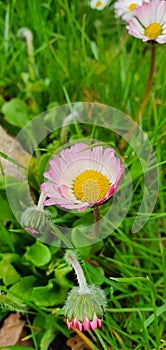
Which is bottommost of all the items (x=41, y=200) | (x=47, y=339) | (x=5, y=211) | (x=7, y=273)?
(x=47, y=339)

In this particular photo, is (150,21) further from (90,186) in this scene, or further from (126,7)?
(90,186)

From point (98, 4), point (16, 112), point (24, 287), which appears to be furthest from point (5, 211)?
point (98, 4)

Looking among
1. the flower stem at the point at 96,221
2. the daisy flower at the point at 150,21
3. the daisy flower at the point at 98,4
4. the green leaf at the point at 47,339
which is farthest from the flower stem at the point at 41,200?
the daisy flower at the point at 98,4

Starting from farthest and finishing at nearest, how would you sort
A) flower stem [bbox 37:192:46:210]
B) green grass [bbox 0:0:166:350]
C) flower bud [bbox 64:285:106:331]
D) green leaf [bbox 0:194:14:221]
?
green leaf [bbox 0:194:14:221]
green grass [bbox 0:0:166:350]
flower stem [bbox 37:192:46:210]
flower bud [bbox 64:285:106:331]

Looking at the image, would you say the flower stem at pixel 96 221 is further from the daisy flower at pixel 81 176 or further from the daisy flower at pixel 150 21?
the daisy flower at pixel 150 21

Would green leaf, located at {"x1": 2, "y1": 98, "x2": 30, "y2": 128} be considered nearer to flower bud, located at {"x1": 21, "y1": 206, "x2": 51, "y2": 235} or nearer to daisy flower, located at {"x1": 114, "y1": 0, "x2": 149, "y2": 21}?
daisy flower, located at {"x1": 114, "y1": 0, "x2": 149, "y2": 21}

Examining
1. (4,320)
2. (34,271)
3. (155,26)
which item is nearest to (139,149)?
(155,26)

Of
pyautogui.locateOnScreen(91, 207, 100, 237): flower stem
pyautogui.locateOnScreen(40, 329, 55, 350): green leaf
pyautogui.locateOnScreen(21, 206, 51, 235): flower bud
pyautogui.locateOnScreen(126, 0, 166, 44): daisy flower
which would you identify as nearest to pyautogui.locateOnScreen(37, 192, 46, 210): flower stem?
pyautogui.locateOnScreen(21, 206, 51, 235): flower bud
